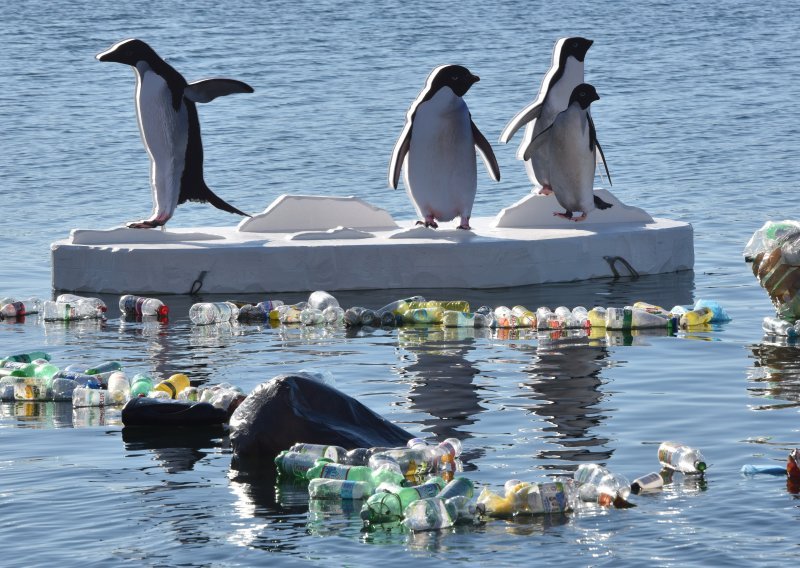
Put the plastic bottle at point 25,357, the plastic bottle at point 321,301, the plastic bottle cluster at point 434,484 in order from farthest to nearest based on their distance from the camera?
1. the plastic bottle at point 321,301
2. the plastic bottle at point 25,357
3. the plastic bottle cluster at point 434,484

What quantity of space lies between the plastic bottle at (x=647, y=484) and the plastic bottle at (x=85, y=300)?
8768 mm

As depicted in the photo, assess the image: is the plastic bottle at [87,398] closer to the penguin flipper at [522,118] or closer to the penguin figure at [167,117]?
the penguin figure at [167,117]

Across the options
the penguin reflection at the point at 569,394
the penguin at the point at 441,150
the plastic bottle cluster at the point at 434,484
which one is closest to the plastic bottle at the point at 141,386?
the plastic bottle cluster at the point at 434,484

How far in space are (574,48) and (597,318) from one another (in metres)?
4.95

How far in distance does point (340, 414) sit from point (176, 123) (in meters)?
8.50

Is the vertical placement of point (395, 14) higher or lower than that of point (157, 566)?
higher

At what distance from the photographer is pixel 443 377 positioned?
14.4 meters

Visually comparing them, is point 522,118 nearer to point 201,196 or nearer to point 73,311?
point 201,196

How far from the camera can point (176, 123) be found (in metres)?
19.7

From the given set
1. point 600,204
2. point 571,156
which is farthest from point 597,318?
point 600,204

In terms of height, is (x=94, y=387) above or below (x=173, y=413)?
above

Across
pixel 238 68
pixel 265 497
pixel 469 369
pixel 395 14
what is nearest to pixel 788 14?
pixel 395 14

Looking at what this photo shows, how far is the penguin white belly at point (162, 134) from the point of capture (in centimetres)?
1958

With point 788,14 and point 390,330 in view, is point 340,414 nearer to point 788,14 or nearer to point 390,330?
point 390,330
